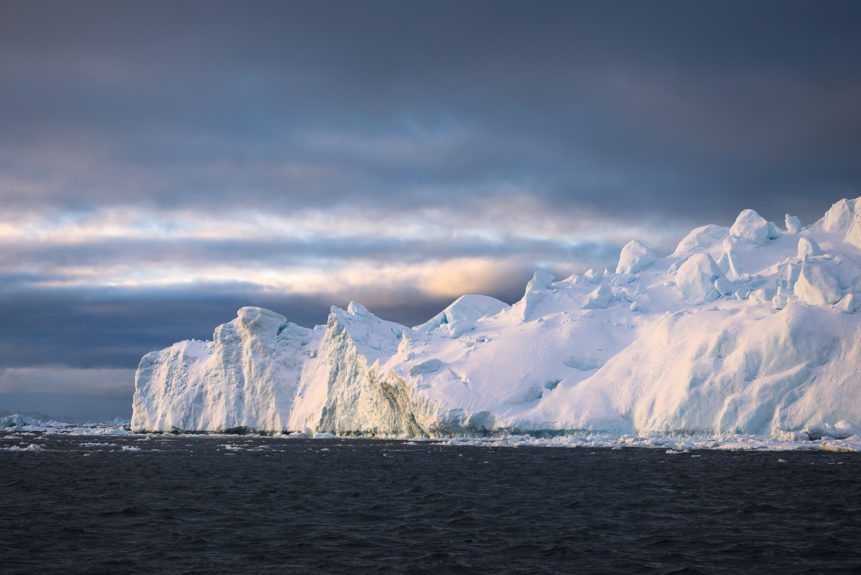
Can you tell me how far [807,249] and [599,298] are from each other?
74.7 ft

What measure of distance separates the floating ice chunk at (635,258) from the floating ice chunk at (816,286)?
28.7 meters

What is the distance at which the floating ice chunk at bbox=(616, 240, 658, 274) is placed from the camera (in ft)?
321

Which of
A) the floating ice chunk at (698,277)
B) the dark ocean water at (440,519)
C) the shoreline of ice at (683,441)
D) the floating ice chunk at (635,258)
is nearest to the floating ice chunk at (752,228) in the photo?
the floating ice chunk at (698,277)

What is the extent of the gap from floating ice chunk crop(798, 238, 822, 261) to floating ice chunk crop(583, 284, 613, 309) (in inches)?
828

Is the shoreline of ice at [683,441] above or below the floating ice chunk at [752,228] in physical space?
below

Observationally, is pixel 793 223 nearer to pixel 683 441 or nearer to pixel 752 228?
pixel 752 228

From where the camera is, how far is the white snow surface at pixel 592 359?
62000 mm

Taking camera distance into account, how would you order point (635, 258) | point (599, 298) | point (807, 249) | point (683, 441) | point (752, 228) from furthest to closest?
point (635, 258) → point (752, 228) → point (599, 298) → point (807, 249) → point (683, 441)

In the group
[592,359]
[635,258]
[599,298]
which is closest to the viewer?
[592,359]

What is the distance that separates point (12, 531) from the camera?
20.2m

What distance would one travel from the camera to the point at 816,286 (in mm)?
67875

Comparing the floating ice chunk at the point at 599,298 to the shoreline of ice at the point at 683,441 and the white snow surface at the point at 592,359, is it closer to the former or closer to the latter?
the white snow surface at the point at 592,359

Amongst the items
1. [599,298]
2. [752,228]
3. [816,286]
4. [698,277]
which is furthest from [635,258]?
[816,286]

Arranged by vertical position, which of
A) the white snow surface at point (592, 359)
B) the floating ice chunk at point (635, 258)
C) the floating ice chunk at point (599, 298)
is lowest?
the white snow surface at point (592, 359)
